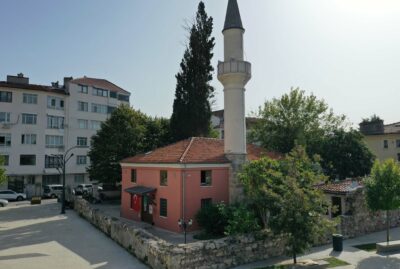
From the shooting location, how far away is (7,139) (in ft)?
152

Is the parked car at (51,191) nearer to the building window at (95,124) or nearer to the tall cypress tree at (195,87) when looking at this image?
the building window at (95,124)

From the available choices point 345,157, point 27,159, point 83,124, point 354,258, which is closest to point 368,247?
point 354,258

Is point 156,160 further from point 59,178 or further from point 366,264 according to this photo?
point 59,178

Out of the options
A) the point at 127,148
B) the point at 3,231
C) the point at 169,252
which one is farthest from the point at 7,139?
the point at 169,252

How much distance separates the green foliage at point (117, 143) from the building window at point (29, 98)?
46.8 ft

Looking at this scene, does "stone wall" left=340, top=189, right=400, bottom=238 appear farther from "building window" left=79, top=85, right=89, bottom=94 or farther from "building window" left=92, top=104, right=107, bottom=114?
"building window" left=79, top=85, right=89, bottom=94

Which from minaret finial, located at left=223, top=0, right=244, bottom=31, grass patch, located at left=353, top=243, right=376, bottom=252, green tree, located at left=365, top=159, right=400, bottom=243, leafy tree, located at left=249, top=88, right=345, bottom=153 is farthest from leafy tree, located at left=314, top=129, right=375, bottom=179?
minaret finial, located at left=223, top=0, right=244, bottom=31

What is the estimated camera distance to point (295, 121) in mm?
38438

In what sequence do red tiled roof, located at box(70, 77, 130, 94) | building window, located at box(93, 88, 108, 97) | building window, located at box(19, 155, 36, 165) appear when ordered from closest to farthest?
building window, located at box(19, 155, 36, 165) < red tiled roof, located at box(70, 77, 130, 94) < building window, located at box(93, 88, 108, 97)

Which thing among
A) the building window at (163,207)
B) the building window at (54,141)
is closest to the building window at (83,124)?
the building window at (54,141)

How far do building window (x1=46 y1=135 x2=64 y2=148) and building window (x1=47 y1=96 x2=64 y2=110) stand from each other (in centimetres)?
447

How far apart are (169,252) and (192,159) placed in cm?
1017

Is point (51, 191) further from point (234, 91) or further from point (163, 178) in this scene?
point (234, 91)

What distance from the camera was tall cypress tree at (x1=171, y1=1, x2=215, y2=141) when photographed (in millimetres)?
40031
